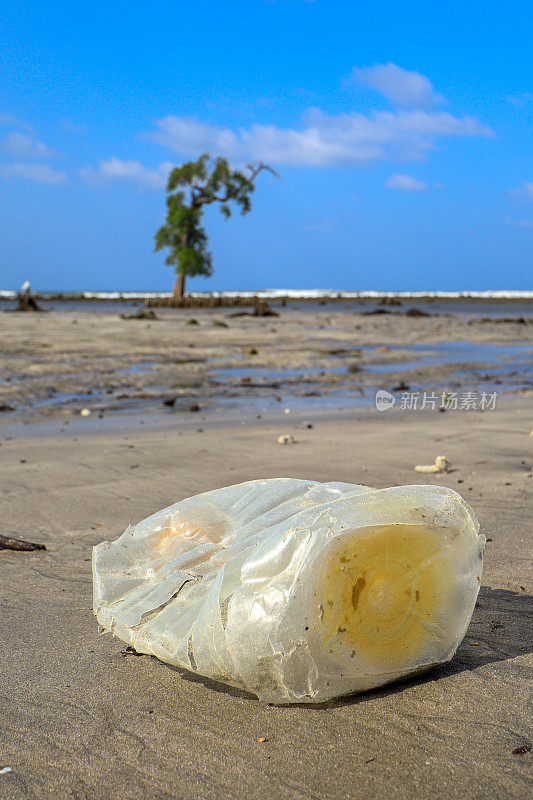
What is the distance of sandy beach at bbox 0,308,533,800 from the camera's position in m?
1.60

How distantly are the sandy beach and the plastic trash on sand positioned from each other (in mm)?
110

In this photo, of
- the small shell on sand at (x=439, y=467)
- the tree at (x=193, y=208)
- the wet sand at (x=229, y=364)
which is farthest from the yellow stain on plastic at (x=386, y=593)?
the tree at (x=193, y=208)

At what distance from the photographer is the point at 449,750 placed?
1655mm

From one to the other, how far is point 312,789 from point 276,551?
0.49 m

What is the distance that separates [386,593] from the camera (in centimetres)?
174

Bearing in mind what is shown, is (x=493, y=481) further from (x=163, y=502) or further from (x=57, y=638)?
(x=57, y=638)

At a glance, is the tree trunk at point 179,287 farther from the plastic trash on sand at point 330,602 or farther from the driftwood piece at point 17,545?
the plastic trash on sand at point 330,602

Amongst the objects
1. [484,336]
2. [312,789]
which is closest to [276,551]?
[312,789]

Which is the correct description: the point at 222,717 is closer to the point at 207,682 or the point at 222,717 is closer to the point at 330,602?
the point at 207,682

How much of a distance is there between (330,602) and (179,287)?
119ft

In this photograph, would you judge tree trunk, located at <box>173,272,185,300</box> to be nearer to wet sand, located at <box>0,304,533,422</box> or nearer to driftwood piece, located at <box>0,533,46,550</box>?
wet sand, located at <box>0,304,533,422</box>

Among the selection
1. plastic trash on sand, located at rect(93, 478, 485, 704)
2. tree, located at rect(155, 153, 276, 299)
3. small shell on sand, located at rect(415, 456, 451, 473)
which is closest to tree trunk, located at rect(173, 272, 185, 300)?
tree, located at rect(155, 153, 276, 299)

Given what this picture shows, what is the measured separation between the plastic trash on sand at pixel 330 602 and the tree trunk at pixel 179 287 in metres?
35.2

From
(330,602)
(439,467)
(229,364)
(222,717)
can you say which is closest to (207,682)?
(222,717)
